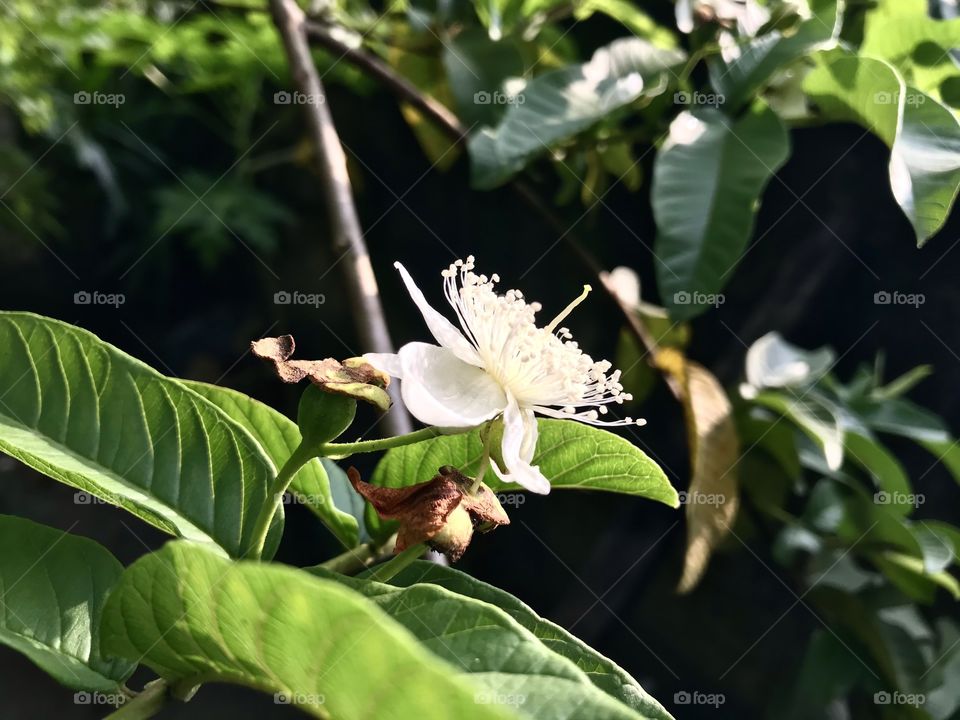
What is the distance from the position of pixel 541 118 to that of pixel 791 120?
321mm

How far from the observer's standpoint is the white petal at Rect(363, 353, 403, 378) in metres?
0.49

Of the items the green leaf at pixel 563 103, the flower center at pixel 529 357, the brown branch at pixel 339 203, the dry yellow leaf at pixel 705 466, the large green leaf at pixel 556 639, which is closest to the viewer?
the large green leaf at pixel 556 639

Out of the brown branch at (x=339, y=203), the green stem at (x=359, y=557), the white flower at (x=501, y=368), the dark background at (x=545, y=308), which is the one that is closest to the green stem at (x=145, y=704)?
the green stem at (x=359, y=557)

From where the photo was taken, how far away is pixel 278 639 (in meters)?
0.35

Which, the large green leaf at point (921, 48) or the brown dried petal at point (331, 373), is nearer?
the brown dried petal at point (331, 373)

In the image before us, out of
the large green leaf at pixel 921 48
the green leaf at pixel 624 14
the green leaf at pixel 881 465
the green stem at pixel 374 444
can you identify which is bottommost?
the green leaf at pixel 881 465

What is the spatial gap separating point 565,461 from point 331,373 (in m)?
0.17

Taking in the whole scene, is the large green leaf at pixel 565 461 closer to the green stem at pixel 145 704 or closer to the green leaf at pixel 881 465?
the green stem at pixel 145 704

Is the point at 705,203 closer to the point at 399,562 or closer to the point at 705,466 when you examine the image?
the point at 705,466

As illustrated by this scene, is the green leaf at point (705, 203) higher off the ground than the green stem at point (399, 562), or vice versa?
the green leaf at point (705, 203)

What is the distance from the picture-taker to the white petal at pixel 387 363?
1.62 feet

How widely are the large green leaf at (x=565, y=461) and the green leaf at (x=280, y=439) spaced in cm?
4

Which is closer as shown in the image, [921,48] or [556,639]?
[556,639]

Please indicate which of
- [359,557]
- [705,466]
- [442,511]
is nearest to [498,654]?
[442,511]
